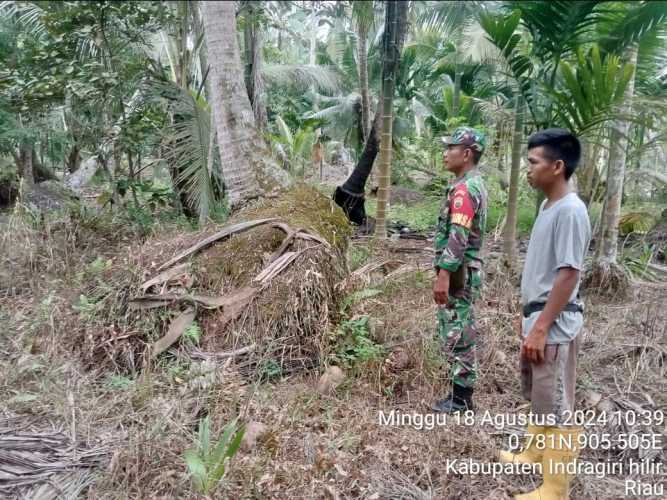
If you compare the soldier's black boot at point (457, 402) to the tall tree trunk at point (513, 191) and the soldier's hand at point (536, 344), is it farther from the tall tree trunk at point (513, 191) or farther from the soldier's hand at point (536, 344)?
the tall tree trunk at point (513, 191)

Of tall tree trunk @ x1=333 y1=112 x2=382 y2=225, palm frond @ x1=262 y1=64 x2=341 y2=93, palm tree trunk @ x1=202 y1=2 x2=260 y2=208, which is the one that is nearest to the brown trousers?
palm tree trunk @ x1=202 y1=2 x2=260 y2=208

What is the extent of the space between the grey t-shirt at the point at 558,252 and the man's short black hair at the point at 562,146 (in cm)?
16

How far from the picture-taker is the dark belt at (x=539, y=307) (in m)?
2.24

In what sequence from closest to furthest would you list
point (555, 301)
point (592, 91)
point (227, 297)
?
point (555, 301)
point (227, 297)
point (592, 91)

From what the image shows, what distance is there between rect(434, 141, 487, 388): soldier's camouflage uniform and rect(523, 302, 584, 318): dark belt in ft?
1.89

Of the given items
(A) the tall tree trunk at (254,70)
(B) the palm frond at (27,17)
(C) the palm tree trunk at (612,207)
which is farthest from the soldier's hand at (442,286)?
(A) the tall tree trunk at (254,70)

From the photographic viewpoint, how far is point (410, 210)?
968 cm

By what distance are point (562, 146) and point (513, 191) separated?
2874mm

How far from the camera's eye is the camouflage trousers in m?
3.07

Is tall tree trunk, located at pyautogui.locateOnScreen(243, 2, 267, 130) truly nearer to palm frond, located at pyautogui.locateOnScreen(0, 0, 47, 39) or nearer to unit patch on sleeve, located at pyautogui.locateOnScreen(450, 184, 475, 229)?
palm frond, located at pyautogui.locateOnScreen(0, 0, 47, 39)

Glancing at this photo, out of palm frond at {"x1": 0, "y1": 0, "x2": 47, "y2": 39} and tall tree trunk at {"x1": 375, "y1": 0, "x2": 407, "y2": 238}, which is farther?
tall tree trunk at {"x1": 375, "y1": 0, "x2": 407, "y2": 238}

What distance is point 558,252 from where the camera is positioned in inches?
85.3

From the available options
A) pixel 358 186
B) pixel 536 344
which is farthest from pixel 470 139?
pixel 358 186

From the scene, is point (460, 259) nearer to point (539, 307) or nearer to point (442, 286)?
point (442, 286)
